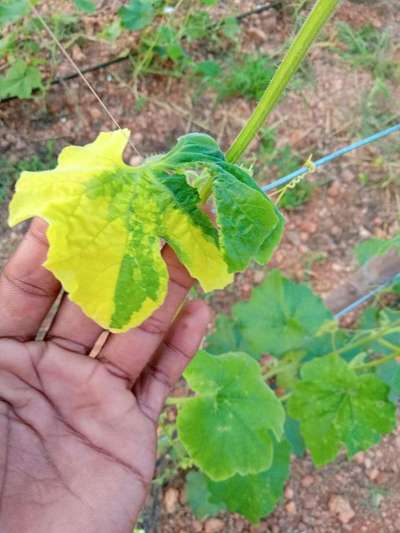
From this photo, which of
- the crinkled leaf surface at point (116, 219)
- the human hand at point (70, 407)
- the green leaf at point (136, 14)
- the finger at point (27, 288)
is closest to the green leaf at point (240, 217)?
the crinkled leaf surface at point (116, 219)

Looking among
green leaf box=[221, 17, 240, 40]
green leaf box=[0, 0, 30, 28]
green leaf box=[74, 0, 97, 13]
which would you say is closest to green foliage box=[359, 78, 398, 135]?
green leaf box=[221, 17, 240, 40]

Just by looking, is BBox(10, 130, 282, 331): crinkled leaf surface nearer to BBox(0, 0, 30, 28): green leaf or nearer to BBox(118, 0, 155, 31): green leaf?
BBox(0, 0, 30, 28): green leaf

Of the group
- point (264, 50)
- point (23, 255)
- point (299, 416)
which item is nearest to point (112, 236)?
point (23, 255)

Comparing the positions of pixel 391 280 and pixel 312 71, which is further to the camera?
pixel 312 71

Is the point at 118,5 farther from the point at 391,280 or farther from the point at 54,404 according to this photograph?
the point at 54,404

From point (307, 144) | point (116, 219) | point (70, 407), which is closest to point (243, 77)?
point (307, 144)

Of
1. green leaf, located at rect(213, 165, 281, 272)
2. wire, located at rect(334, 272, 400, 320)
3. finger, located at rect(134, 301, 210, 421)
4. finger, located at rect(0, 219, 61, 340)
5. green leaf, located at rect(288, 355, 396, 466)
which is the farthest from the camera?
wire, located at rect(334, 272, 400, 320)
